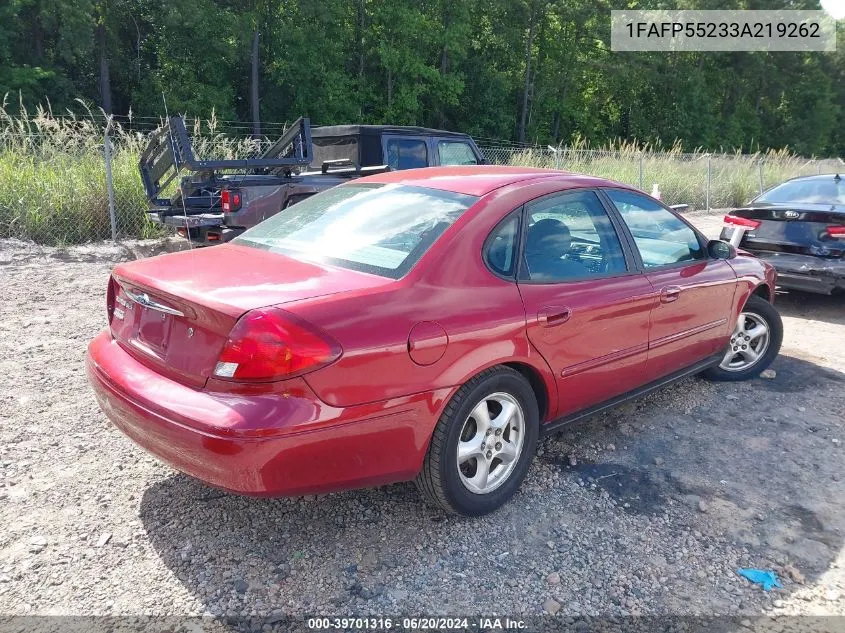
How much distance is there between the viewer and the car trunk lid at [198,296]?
2.47 m

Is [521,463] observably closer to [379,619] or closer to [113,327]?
[379,619]

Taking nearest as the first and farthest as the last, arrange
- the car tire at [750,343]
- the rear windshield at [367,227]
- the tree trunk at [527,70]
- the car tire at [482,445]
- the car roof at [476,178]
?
1. the car tire at [482,445]
2. the rear windshield at [367,227]
3. the car roof at [476,178]
4. the car tire at [750,343]
5. the tree trunk at [527,70]

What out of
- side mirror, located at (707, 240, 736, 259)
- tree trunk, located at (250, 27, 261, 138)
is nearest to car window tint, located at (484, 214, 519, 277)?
side mirror, located at (707, 240, 736, 259)

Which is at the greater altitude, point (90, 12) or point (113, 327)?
point (90, 12)

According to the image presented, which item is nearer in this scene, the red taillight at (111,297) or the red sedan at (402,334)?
the red sedan at (402,334)

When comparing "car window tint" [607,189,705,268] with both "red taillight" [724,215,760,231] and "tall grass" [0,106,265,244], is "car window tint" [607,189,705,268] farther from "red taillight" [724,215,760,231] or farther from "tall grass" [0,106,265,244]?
"tall grass" [0,106,265,244]

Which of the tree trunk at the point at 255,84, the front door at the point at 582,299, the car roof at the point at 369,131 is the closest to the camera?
the front door at the point at 582,299

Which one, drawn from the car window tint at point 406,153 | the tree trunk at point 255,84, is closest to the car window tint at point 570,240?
the car window tint at point 406,153

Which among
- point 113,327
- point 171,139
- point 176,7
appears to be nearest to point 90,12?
point 176,7

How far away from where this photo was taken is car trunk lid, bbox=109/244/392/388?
2.47 metres

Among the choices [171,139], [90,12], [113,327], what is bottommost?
[113,327]

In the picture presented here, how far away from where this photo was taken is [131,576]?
2.54 metres

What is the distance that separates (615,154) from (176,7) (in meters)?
21.8

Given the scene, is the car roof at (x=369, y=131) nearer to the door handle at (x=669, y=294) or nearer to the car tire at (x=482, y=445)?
the door handle at (x=669, y=294)
